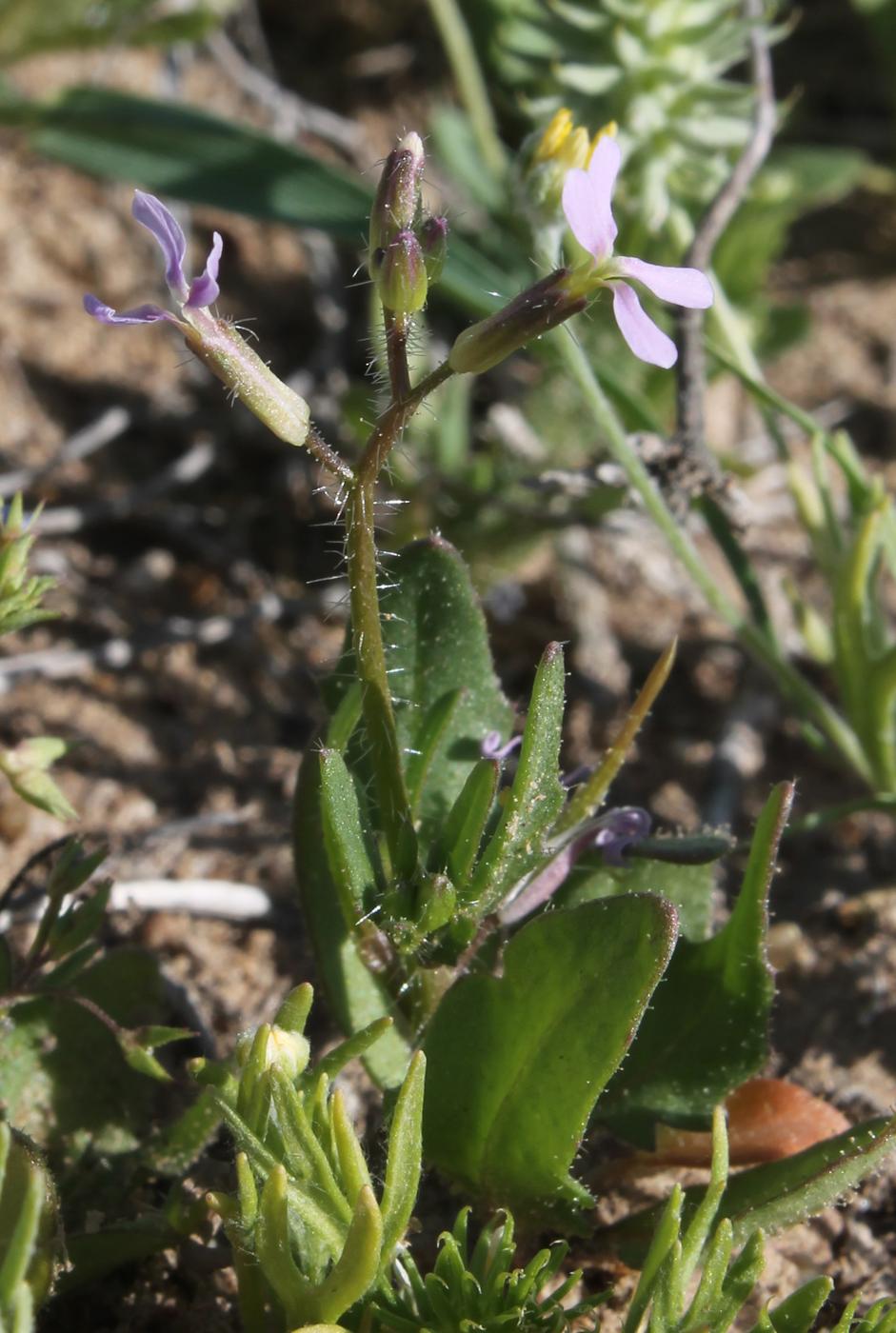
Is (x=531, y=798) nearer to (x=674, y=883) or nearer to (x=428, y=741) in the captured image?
(x=428, y=741)

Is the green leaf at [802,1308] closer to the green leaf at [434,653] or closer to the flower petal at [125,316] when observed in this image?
the green leaf at [434,653]

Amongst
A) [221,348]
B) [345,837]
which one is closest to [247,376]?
[221,348]

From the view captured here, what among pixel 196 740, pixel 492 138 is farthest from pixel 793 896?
pixel 492 138

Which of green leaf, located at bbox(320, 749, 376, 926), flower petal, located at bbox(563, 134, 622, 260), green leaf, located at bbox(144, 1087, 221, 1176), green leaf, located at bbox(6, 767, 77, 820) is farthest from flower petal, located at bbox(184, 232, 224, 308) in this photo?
green leaf, located at bbox(144, 1087, 221, 1176)

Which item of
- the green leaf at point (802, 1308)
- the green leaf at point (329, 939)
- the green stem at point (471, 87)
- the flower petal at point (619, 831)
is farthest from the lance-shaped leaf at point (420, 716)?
the green stem at point (471, 87)

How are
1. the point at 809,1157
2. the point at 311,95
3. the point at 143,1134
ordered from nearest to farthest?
the point at 809,1157, the point at 143,1134, the point at 311,95

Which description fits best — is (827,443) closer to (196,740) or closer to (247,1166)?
(196,740)
